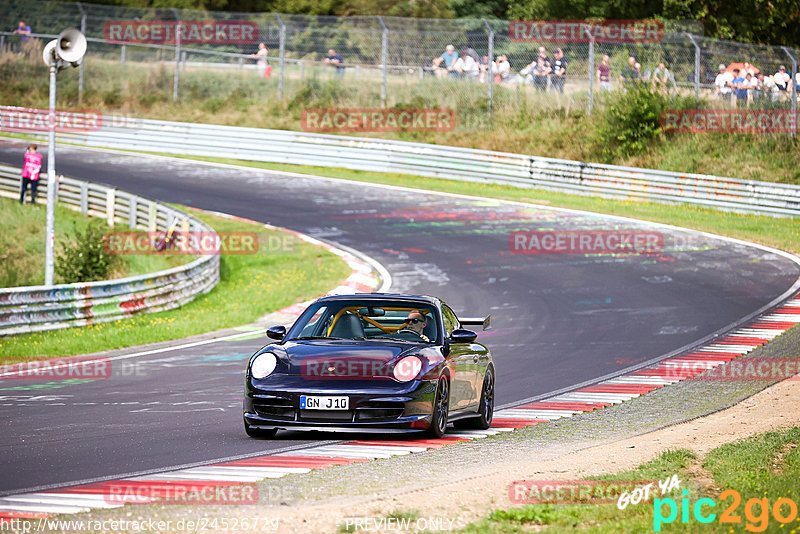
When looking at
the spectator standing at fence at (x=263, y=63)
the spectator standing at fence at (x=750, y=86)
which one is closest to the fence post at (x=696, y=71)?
the spectator standing at fence at (x=750, y=86)

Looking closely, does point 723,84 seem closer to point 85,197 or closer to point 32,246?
point 85,197

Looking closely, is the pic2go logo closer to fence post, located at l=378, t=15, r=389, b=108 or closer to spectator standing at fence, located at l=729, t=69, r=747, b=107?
spectator standing at fence, located at l=729, t=69, r=747, b=107

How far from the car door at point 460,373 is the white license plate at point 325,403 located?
1183 mm

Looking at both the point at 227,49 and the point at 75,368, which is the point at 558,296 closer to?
the point at 75,368

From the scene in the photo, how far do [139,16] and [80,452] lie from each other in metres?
36.2

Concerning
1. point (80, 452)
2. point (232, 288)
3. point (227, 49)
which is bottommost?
point (232, 288)

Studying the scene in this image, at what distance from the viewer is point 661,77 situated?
35.7 metres

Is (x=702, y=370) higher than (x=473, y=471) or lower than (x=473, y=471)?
lower

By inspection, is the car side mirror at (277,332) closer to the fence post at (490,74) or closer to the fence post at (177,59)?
the fence post at (490,74)

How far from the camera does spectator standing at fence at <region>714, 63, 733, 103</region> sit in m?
33.8

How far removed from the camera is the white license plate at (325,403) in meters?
9.30

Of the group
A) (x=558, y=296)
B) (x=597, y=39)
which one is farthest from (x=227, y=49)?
(x=558, y=296)

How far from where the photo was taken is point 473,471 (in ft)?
26.1

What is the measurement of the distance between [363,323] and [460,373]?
1043 mm
